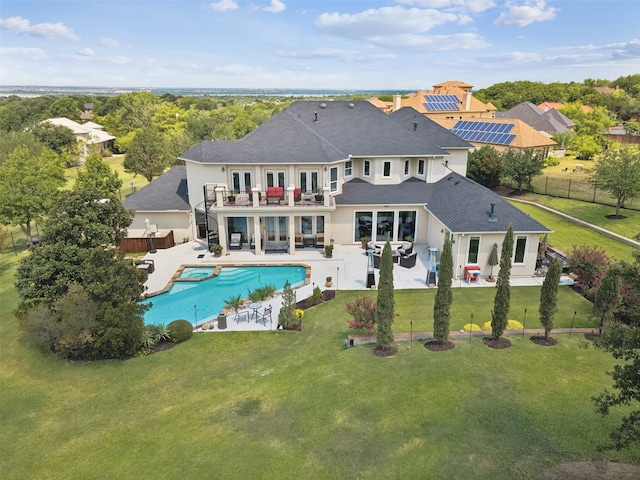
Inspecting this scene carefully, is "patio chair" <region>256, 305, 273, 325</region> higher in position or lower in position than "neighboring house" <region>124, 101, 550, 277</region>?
lower

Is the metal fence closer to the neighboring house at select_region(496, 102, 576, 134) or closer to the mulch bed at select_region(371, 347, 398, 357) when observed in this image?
the mulch bed at select_region(371, 347, 398, 357)

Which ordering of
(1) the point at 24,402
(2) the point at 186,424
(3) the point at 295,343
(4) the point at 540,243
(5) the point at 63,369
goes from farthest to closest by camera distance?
1. (4) the point at 540,243
2. (3) the point at 295,343
3. (5) the point at 63,369
4. (1) the point at 24,402
5. (2) the point at 186,424

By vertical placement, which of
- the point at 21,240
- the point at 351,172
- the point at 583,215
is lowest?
the point at 21,240

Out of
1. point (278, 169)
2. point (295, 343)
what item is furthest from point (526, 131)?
point (295, 343)

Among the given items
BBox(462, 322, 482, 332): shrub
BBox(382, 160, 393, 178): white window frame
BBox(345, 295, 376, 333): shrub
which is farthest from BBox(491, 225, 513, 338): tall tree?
BBox(382, 160, 393, 178): white window frame

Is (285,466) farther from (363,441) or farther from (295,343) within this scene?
(295,343)

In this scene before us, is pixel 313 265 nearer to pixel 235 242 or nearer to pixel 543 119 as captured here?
pixel 235 242

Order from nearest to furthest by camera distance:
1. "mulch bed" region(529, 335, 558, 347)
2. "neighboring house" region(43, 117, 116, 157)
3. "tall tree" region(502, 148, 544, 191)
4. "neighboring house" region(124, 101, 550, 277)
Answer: "mulch bed" region(529, 335, 558, 347), "neighboring house" region(124, 101, 550, 277), "tall tree" region(502, 148, 544, 191), "neighboring house" region(43, 117, 116, 157)

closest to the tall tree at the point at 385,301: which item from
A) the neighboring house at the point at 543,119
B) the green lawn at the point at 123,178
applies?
the green lawn at the point at 123,178
